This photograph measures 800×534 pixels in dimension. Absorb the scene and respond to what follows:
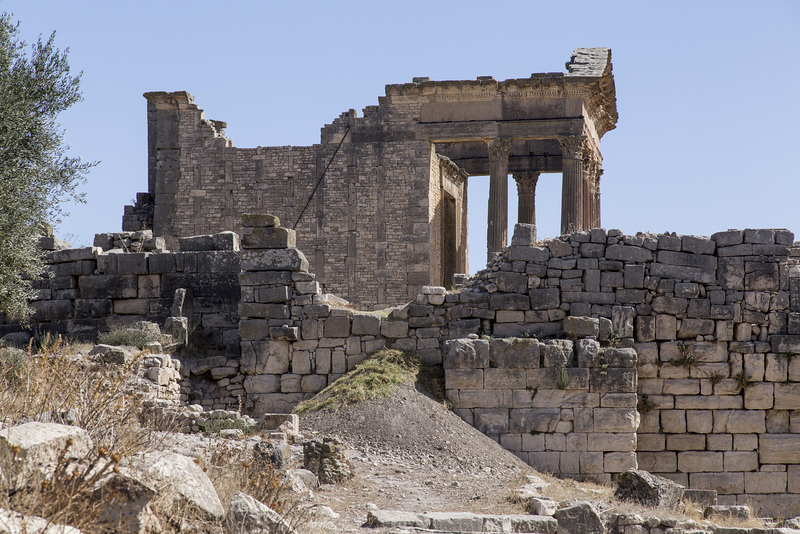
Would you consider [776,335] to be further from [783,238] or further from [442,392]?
[442,392]

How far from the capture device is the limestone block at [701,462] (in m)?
13.1

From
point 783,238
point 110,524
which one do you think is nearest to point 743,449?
point 783,238

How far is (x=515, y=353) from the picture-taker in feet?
42.0

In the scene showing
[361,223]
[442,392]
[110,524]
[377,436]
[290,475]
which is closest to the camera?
[110,524]

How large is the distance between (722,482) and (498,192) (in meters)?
13.7

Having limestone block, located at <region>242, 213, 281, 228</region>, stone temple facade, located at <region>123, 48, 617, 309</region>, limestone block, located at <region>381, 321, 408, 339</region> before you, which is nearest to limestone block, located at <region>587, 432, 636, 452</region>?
limestone block, located at <region>381, 321, 408, 339</region>

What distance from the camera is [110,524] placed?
5.95 meters

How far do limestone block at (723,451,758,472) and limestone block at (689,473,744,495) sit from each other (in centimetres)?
9

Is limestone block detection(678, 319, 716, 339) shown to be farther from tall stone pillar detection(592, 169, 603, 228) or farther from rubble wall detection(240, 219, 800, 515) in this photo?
tall stone pillar detection(592, 169, 603, 228)

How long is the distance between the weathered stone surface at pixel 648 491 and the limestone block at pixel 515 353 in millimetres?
2493

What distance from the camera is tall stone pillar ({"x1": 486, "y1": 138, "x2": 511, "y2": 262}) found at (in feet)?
84.3

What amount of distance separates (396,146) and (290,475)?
58.4ft

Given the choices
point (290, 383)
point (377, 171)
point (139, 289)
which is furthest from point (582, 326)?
point (377, 171)

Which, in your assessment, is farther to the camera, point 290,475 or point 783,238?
point 783,238
